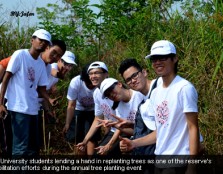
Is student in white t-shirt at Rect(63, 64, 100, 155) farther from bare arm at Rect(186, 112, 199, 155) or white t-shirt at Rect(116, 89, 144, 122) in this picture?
bare arm at Rect(186, 112, 199, 155)

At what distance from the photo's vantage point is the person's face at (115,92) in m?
4.86

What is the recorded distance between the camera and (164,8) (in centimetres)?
760

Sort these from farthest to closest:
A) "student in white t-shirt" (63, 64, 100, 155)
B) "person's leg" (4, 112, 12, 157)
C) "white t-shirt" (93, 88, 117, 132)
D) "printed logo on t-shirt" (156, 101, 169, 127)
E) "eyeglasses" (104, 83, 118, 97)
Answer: "student in white t-shirt" (63, 64, 100, 155)
"person's leg" (4, 112, 12, 157)
"white t-shirt" (93, 88, 117, 132)
"eyeglasses" (104, 83, 118, 97)
"printed logo on t-shirt" (156, 101, 169, 127)

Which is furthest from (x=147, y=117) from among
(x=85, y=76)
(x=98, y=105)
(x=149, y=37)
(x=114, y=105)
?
(x=149, y=37)

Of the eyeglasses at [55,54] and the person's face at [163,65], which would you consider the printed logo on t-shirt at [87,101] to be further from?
the person's face at [163,65]

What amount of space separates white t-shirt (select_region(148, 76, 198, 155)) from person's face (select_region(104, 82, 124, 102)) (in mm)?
1265

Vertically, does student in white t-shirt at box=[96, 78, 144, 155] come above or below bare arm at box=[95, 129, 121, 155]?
above

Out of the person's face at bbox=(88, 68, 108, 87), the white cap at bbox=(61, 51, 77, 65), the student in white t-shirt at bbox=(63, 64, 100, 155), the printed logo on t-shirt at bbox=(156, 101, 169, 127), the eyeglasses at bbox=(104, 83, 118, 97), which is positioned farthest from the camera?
the white cap at bbox=(61, 51, 77, 65)

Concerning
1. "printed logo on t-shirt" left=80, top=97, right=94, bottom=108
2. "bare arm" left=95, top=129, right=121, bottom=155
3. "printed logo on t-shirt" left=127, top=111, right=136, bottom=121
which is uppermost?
"printed logo on t-shirt" left=80, top=97, right=94, bottom=108

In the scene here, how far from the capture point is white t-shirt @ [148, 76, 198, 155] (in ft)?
11.3

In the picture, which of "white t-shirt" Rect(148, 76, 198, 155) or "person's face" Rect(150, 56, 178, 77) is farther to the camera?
"person's face" Rect(150, 56, 178, 77)

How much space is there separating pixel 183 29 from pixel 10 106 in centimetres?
273

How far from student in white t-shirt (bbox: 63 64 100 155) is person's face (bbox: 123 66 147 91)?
5.36 feet

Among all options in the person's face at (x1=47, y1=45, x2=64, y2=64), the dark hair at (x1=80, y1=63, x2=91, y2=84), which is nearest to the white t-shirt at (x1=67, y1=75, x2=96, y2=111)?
the dark hair at (x1=80, y1=63, x2=91, y2=84)
